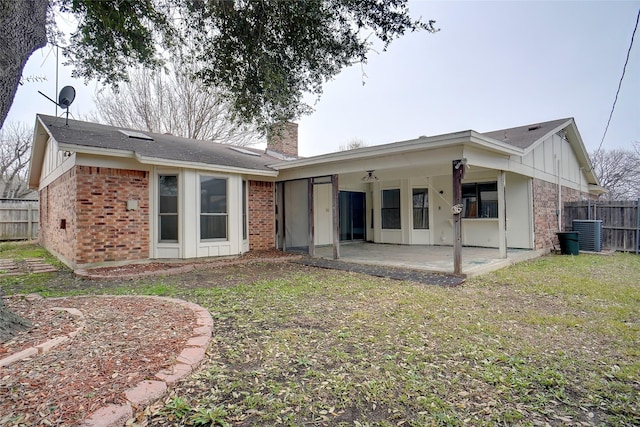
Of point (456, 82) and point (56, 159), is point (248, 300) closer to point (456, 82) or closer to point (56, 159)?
point (56, 159)

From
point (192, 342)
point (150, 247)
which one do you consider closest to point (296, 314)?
point (192, 342)

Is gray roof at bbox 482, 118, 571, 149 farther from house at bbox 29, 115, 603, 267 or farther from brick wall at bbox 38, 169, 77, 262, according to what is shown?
brick wall at bbox 38, 169, 77, 262

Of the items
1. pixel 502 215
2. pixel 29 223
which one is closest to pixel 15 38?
pixel 502 215

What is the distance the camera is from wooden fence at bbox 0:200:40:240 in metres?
14.3

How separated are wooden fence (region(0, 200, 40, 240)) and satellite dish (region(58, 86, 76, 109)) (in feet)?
30.8

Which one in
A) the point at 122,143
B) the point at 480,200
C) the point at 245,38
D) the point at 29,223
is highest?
the point at 245,38

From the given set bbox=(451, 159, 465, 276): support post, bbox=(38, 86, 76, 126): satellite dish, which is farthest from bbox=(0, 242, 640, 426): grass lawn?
bbox=(38, 86, 76, 126): satellite dish

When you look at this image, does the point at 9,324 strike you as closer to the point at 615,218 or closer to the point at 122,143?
the point at 122,143

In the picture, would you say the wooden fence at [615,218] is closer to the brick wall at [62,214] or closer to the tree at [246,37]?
the tree at [246,37]

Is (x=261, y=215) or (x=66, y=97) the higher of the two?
(x=66, y=97)

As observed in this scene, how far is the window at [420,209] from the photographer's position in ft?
37.2

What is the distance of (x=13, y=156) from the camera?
21172mm

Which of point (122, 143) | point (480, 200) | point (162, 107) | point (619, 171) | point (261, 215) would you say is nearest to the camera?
point (122, 143)

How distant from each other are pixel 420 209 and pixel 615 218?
6020mm
